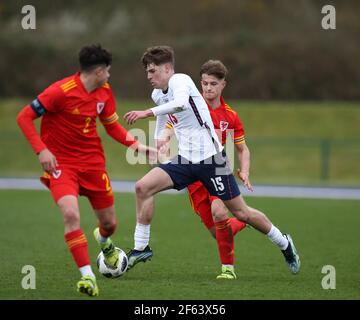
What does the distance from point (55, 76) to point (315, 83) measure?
10.4 meters

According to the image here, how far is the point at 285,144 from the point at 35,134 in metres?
17.3

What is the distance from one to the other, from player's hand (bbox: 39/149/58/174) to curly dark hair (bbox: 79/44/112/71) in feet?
2.77

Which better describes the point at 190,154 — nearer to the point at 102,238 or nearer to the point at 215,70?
the point at 215,70

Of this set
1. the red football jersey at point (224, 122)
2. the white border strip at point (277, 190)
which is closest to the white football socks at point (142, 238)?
the red football jersey at point (224, 122)

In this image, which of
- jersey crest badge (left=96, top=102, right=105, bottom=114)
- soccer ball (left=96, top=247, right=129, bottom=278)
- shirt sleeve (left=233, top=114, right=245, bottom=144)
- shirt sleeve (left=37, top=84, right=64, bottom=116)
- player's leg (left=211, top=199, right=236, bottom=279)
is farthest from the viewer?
shirt sleeve (left=233, top=114, right=245, bottom=144)

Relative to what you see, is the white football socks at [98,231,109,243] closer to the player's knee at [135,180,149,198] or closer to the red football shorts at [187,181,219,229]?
the player's knee at [135,180,149,198]

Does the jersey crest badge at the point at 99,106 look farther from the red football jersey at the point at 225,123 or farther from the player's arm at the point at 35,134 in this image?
the red football jersey at the point at 225,123

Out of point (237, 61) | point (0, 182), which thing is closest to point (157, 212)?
point (0, 182)

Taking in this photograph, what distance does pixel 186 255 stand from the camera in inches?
384

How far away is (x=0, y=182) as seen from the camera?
20.9 meters

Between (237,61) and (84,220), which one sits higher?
(237,61)

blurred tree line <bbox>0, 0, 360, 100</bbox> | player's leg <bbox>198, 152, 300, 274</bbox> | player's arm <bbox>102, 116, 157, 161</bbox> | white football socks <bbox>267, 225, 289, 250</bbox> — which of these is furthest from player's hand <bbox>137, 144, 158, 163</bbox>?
blurred tree line <bbox>0, 0, 360, 100</bbox>

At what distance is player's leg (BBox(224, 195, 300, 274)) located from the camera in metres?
7.74
